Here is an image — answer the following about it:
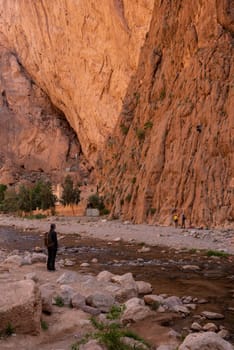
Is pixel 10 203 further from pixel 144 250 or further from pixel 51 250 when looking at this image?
pixel 51 250

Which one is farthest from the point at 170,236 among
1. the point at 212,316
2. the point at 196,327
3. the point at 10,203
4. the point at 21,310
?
the point at 10,203

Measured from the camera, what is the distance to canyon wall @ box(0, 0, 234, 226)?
89.8 ft

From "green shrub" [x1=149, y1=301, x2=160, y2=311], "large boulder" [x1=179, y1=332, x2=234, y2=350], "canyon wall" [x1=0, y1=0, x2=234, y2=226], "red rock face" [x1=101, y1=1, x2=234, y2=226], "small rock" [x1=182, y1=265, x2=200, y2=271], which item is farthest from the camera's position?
"canyon wall" [x1=0, y1=0, x2=234, y2=226]

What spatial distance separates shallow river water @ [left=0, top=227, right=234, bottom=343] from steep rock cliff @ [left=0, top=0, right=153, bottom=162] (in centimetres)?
2949

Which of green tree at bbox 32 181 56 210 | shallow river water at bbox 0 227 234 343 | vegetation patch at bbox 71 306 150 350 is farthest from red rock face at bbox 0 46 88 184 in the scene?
vegetation patch at bbox 71 306 150 350

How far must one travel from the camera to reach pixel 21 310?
6527 mm

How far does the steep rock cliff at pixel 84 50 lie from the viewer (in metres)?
46.9

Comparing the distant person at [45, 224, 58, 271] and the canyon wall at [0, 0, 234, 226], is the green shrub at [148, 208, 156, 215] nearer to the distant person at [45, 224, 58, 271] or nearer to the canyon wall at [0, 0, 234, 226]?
the canyon wall at [0, 0, 234, 226]

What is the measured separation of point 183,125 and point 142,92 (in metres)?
9.92

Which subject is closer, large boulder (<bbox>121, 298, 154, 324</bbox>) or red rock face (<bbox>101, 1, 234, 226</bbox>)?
large boulder (<bbox>121, 298, 154, 324</bbox>)

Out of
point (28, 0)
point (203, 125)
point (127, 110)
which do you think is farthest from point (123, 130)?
point (28, 0)

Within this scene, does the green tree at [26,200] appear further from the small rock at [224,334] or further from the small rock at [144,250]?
the small rock at [224,334]

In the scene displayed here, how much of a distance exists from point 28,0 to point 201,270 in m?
59.3

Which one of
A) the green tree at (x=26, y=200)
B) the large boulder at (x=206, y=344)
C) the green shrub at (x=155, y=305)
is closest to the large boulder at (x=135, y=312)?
the green shrub at (x=155, y=305)
